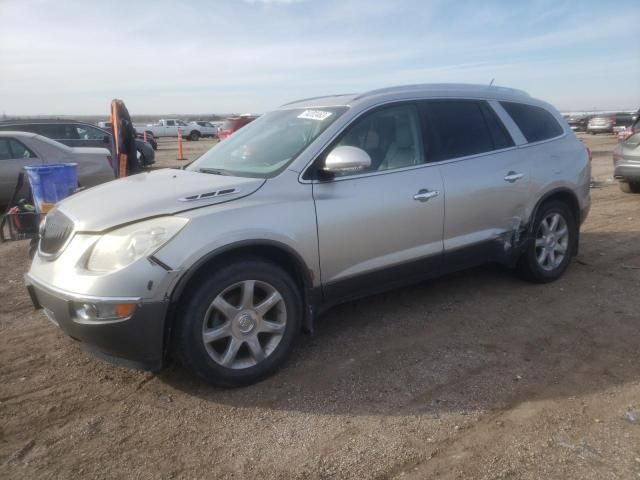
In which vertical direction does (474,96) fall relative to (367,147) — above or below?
above

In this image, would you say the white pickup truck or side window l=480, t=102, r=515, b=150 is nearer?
side window l=480, t=102, r=515, b=150

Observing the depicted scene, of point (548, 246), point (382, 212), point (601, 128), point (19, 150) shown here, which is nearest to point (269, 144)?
point (382, 212)

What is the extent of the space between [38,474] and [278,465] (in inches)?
45.8

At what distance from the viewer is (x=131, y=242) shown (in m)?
2.98

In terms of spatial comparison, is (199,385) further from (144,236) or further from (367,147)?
(367,147)

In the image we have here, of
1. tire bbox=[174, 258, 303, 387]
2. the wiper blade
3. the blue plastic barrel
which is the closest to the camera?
tire bbox=[174, 258, 303, 387]

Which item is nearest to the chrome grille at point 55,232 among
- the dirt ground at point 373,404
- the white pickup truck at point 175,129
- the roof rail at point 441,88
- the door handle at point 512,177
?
the dirt ground at point 373,404

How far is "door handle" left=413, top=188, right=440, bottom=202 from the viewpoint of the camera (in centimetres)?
391

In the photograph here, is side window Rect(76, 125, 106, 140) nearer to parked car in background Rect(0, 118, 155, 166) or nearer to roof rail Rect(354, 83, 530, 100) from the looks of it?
parked car in background Rect(0, 118, 155, 166)

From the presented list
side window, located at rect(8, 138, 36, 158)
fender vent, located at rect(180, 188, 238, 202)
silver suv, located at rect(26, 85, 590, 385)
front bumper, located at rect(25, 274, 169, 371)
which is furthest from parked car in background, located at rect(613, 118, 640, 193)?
side window, located at rect(8, 138, 36, 158)

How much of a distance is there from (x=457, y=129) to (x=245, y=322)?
7.87ft

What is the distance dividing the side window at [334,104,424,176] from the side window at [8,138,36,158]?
772 cm

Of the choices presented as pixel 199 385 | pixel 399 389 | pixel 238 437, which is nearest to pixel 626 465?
pixel 399 389

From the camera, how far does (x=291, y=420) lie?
2.97 meters
